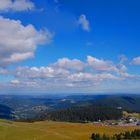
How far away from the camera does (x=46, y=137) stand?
148m

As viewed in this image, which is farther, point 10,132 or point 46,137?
point 10,132

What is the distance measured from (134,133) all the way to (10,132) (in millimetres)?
63169

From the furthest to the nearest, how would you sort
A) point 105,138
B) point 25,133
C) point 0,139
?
1. point 25,133
2. point 105,138
3. point 0,139

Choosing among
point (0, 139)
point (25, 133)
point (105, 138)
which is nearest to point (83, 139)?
point (105, 138)

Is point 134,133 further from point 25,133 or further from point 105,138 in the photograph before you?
point 25,133

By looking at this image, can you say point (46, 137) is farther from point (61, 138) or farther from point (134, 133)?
point (134, 133)

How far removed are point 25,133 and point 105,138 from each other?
39.9 meters

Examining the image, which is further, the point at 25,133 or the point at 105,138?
the point at 25,133

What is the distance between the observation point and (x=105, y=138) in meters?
147

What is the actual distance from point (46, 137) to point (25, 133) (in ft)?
48.5

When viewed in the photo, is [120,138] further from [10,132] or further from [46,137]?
[10,132]

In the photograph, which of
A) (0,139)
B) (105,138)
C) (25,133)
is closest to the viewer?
(0,139)

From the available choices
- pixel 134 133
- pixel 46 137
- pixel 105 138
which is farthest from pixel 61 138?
pixel 134 133

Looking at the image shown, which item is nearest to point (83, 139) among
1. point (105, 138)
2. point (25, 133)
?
point (105, 138)
